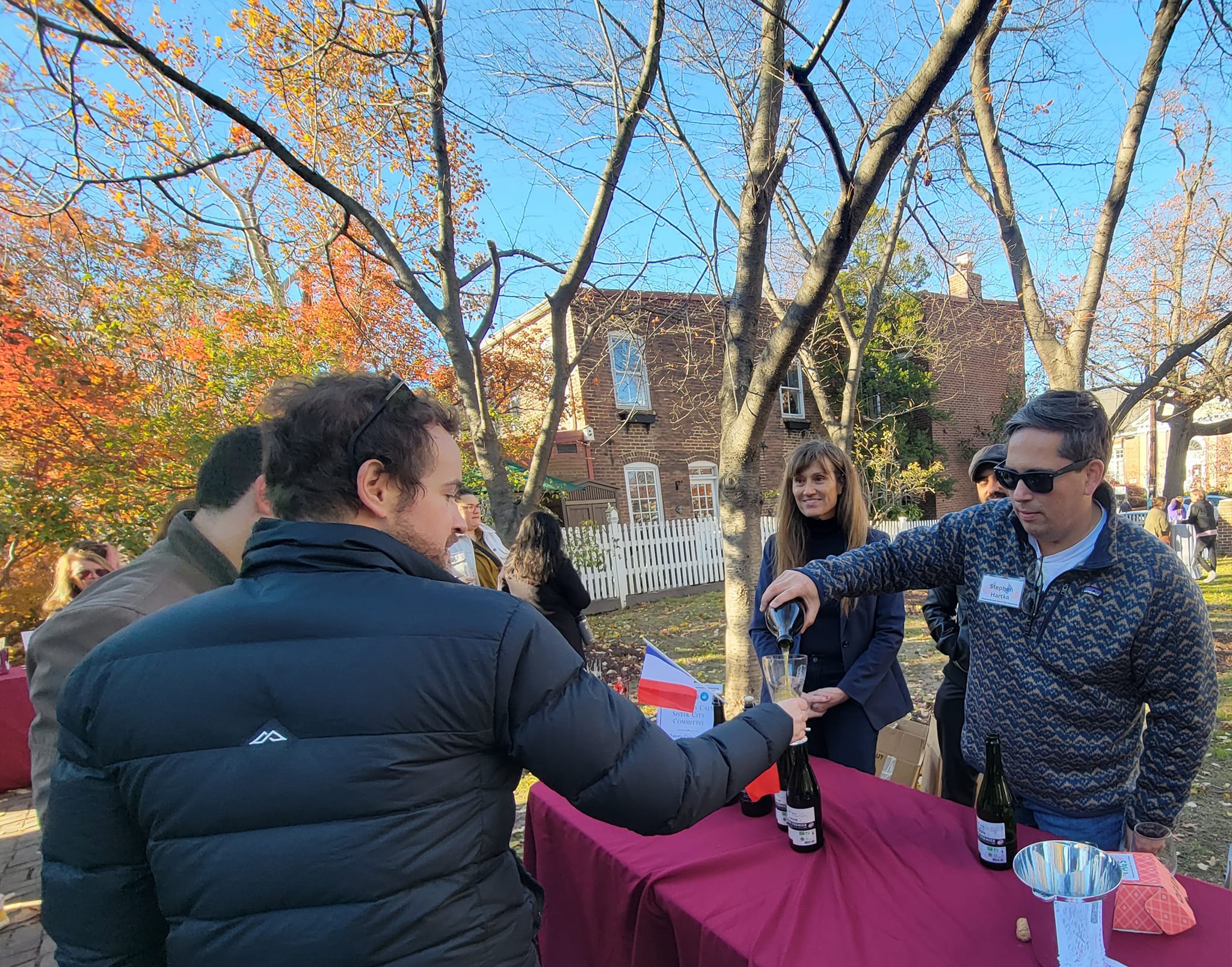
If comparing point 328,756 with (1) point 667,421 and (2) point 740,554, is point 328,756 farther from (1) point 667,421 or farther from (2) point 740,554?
(1) point 667,421

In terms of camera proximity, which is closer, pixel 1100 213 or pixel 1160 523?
pixel 1100 213

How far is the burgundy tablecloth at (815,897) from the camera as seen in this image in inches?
48.8

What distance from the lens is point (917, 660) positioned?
Result: 7.00m

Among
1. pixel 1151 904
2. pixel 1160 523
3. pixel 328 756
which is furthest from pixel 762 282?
pixel 1160 523

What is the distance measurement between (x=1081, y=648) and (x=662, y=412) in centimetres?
1315

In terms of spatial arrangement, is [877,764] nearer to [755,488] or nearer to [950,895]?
[755,488]

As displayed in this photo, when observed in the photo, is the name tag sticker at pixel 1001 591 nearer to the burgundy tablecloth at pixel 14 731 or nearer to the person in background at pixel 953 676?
the person in background at pixel 953 676

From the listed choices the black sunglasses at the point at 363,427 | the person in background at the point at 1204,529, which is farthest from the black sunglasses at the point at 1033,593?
the person in background at the point at 1204,529

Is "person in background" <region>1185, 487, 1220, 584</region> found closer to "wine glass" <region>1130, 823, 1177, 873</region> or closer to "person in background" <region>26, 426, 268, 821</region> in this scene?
"wine glass" <region>1130, 823, 1177, 873</region>

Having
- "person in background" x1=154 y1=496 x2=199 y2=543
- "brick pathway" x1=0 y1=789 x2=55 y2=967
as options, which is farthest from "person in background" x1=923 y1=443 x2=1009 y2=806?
"brick pathway" x1=0 y1=789 x2=55 y2=967

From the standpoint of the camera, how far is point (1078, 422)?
5.63 ft

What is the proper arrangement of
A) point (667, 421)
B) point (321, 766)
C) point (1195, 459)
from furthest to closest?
point (1195, 459), point (667, 421), point (321, 766)

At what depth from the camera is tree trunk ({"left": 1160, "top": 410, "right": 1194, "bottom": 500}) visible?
41.0ft

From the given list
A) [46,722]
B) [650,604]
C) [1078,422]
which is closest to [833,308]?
[650,604]
